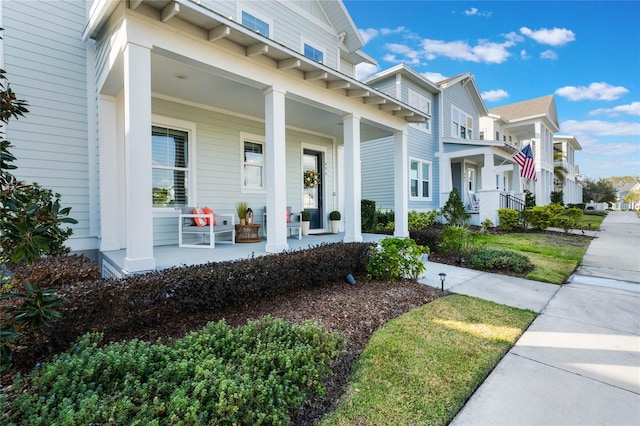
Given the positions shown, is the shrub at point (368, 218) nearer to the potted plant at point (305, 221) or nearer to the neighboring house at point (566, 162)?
the potted plant at point (305, 221)

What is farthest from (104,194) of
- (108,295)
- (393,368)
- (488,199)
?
(488,199)

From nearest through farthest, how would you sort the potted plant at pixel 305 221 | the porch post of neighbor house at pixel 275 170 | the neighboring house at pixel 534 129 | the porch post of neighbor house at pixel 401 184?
1. the porch post of neighbor house at pixel 275 170
2. the porch post of neighbor house at pixel 401 184
3. the potted plant at pixel 305 221
4. the neighboring house at pixel 534 129

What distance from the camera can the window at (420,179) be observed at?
1341 cm

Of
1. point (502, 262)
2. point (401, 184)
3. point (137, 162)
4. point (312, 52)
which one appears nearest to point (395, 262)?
point (502, 262)

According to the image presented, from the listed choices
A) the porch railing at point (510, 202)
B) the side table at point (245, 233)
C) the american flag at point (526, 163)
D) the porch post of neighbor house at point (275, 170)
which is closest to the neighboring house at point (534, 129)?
the porch railing at point (510, 202)

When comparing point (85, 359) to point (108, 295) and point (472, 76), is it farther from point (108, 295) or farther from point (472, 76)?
point (472, 76)

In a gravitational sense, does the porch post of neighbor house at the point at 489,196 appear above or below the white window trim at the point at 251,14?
below

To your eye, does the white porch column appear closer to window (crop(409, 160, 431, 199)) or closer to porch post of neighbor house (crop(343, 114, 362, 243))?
porch post of neighbor house (crop(343, 114, 362, 243))

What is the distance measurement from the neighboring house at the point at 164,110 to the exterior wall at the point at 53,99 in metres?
0.02

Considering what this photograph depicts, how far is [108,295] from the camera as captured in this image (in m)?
2.93

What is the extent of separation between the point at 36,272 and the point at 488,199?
1445 cm

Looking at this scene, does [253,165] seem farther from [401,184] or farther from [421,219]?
[421,219]

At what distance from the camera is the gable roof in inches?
A: 816

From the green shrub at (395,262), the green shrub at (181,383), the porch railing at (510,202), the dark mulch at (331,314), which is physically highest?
the porch railing at (510,202)
